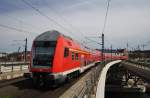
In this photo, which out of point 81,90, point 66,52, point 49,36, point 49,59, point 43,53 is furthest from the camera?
point 66,52

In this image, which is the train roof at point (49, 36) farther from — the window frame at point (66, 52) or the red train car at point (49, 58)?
the window frame at point (66, 52)

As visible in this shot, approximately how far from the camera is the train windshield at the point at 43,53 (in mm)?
16016

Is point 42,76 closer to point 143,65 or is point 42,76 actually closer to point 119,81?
point 143,65

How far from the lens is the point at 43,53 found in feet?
53.8

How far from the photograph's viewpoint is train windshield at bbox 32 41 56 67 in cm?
1602

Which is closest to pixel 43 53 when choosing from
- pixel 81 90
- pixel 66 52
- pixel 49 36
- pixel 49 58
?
pixel 49 58

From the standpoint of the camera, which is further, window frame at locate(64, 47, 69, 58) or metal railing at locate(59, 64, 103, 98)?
window frame at locate(64, 47, 69, 58)

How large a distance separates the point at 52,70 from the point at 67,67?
8.57 feet

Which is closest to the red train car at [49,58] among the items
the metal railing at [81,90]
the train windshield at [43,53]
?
the train windshield at [43,53]

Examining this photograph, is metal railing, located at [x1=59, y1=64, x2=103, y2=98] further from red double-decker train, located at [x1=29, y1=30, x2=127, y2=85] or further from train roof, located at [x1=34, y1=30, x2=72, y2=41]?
train roof, located at [x1=34, y1=30, x2=72, y2=41]

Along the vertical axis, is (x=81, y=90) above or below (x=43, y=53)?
below

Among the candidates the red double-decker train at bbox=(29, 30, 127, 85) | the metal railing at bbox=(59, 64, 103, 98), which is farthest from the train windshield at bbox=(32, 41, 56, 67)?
the metal railing at bbox=(59, 64, 103, 98)

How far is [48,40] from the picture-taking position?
1666cm

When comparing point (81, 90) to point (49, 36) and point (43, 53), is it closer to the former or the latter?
point (43, 53)
